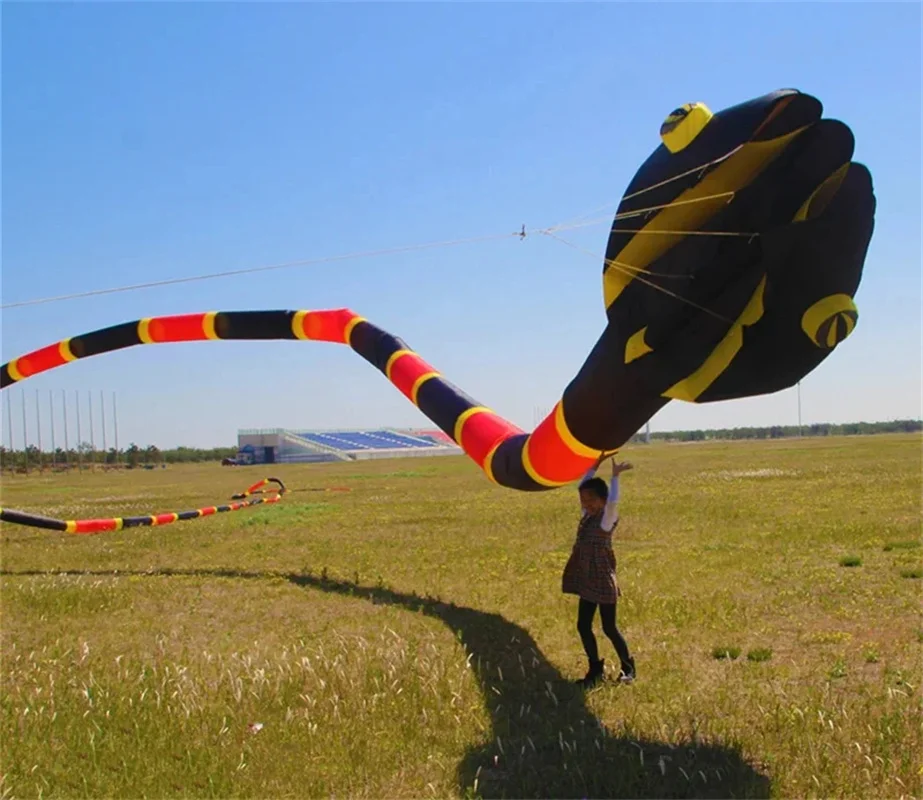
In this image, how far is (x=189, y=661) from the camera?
22.7 feet

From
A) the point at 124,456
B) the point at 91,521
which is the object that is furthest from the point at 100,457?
the point at 91,521

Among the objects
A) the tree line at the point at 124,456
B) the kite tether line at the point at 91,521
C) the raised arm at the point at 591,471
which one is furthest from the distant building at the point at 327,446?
the raised arm at the point at 591,471

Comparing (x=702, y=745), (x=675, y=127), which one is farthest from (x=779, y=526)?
(x=675, y=127)

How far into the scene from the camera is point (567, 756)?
4.87 meters

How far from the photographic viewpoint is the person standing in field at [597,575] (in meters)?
6.21

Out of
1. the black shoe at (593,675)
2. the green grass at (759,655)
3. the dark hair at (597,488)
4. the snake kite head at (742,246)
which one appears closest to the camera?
the snake kite head at (742,246)

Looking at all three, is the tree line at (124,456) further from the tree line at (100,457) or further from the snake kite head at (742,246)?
the snake kite head at (742,246)

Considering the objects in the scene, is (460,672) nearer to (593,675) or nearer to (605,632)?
(593,675)

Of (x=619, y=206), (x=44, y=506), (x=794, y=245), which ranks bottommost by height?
(x=44, y=506)

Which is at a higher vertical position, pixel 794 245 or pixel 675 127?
pixel 675 127

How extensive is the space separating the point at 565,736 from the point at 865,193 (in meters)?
3.65

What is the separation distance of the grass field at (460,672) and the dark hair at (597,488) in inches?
55.8

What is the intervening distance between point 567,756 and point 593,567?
169 cm

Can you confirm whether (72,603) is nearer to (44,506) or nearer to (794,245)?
(794,245)
